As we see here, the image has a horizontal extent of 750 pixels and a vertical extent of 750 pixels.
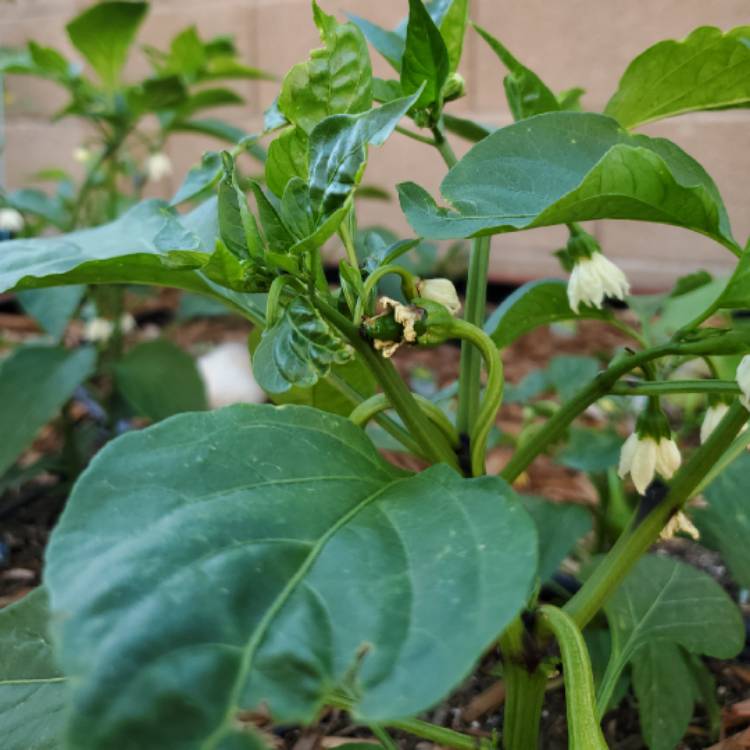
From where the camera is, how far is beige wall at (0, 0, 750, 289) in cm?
181

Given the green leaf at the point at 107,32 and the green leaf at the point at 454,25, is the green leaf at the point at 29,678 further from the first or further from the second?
the green leaf at the point at 107,32

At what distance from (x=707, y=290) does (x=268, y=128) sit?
0.86m

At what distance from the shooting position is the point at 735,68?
0.57 meters

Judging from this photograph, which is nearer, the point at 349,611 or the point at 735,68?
the point at 349,611

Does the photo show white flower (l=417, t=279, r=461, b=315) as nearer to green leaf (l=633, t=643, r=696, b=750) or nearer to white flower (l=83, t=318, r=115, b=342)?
green leaf (l=633, t=643, r=696, b=750)

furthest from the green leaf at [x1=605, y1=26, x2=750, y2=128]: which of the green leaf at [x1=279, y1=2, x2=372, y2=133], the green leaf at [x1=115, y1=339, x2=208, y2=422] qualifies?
the green leaf at [x1=115, y1=339, x2=208, y2=422]

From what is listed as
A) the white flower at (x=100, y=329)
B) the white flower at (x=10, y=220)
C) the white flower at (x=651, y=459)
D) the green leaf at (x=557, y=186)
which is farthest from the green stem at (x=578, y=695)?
the white flower at (x=10, y=220)

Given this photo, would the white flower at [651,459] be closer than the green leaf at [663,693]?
Yes

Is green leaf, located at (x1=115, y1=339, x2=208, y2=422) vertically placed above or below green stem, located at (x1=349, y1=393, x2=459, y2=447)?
below

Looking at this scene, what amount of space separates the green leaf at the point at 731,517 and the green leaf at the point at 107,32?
3.12ft

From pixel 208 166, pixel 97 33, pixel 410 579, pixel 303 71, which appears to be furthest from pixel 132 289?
pixel 410 579

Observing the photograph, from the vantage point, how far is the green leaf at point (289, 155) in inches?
18.1

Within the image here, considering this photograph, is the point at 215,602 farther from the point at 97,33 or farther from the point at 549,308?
the point at 97,33

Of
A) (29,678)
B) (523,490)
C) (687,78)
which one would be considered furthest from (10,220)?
(687,78)
